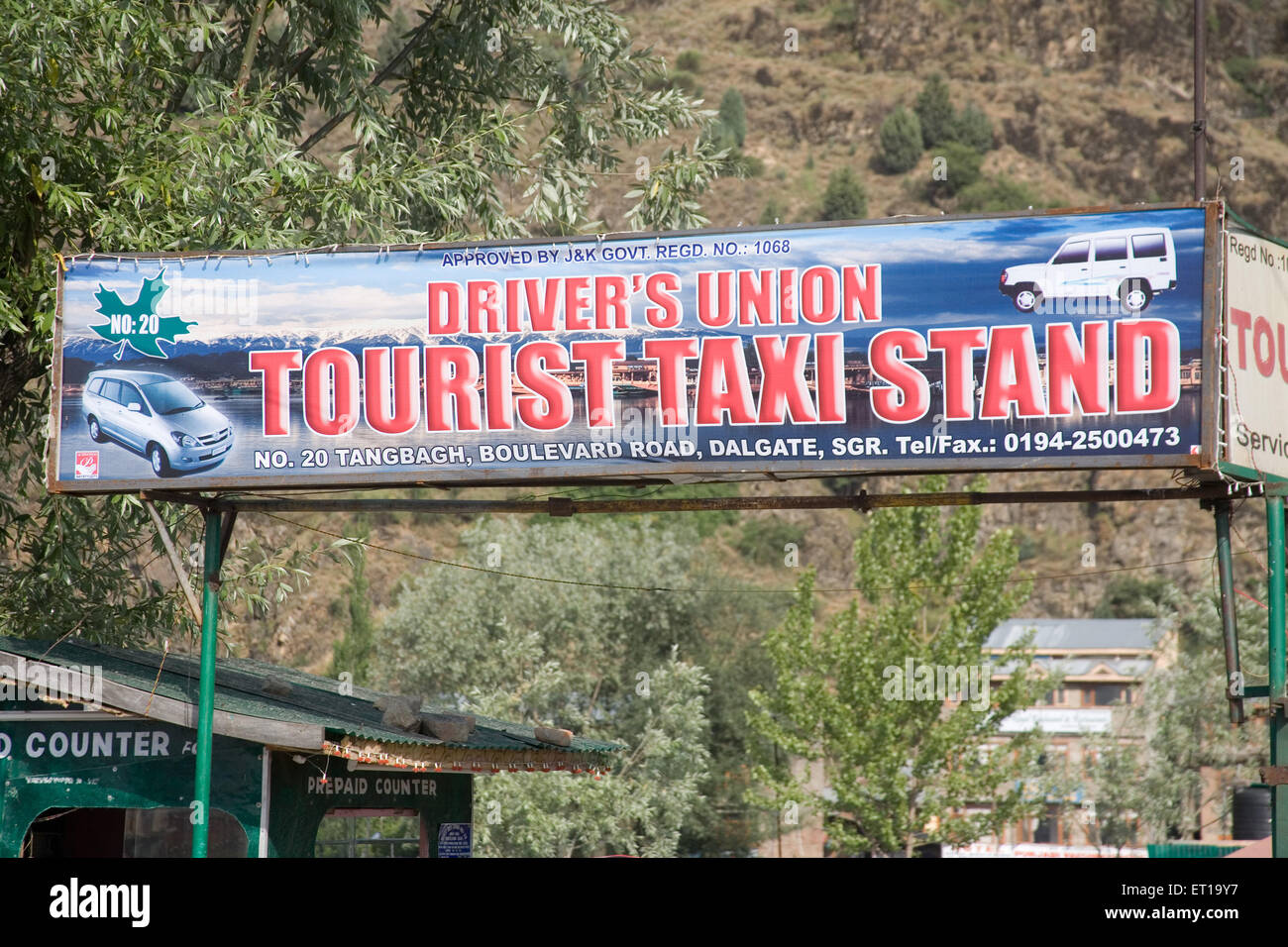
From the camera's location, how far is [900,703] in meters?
43.4

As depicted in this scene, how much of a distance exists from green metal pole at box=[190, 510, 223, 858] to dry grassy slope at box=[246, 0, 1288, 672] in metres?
112

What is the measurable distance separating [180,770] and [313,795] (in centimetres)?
115

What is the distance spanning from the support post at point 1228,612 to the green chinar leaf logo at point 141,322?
26.0 ft

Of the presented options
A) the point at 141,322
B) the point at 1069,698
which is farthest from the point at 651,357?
the point at 1069,698

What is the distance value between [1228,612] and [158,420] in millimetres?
8079

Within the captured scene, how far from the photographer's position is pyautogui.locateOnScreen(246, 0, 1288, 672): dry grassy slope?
5128 inches

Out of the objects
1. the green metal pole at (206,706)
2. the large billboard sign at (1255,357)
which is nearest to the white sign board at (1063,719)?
the large billboard sign at (1255,357)

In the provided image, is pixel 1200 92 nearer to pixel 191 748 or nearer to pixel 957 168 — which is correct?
pixel 191 748

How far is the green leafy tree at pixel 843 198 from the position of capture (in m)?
155

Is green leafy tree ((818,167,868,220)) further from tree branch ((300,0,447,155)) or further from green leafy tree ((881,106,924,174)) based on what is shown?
tree branch ((300,0,447,155))

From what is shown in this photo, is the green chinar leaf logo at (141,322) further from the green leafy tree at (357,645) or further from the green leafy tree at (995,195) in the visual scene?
the green leafy tree at (995,195)

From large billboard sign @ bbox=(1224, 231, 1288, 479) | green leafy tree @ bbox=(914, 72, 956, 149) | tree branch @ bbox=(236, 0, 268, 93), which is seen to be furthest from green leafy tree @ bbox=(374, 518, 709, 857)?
green leafy tree @ bbox=(914, 72, 956, 149)

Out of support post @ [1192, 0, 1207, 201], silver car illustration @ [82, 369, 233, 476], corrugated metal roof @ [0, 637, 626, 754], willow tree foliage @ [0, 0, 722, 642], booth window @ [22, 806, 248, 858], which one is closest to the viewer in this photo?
silver car illustration @ [82, 369, 233, 476]

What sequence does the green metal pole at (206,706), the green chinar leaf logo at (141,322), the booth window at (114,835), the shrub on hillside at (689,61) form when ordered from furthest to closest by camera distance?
the shrub on hillside at (689,61) < the booth window at (114,835) < the green chinar leaf logo at (141,322) < the green metal pole at (206,706)
